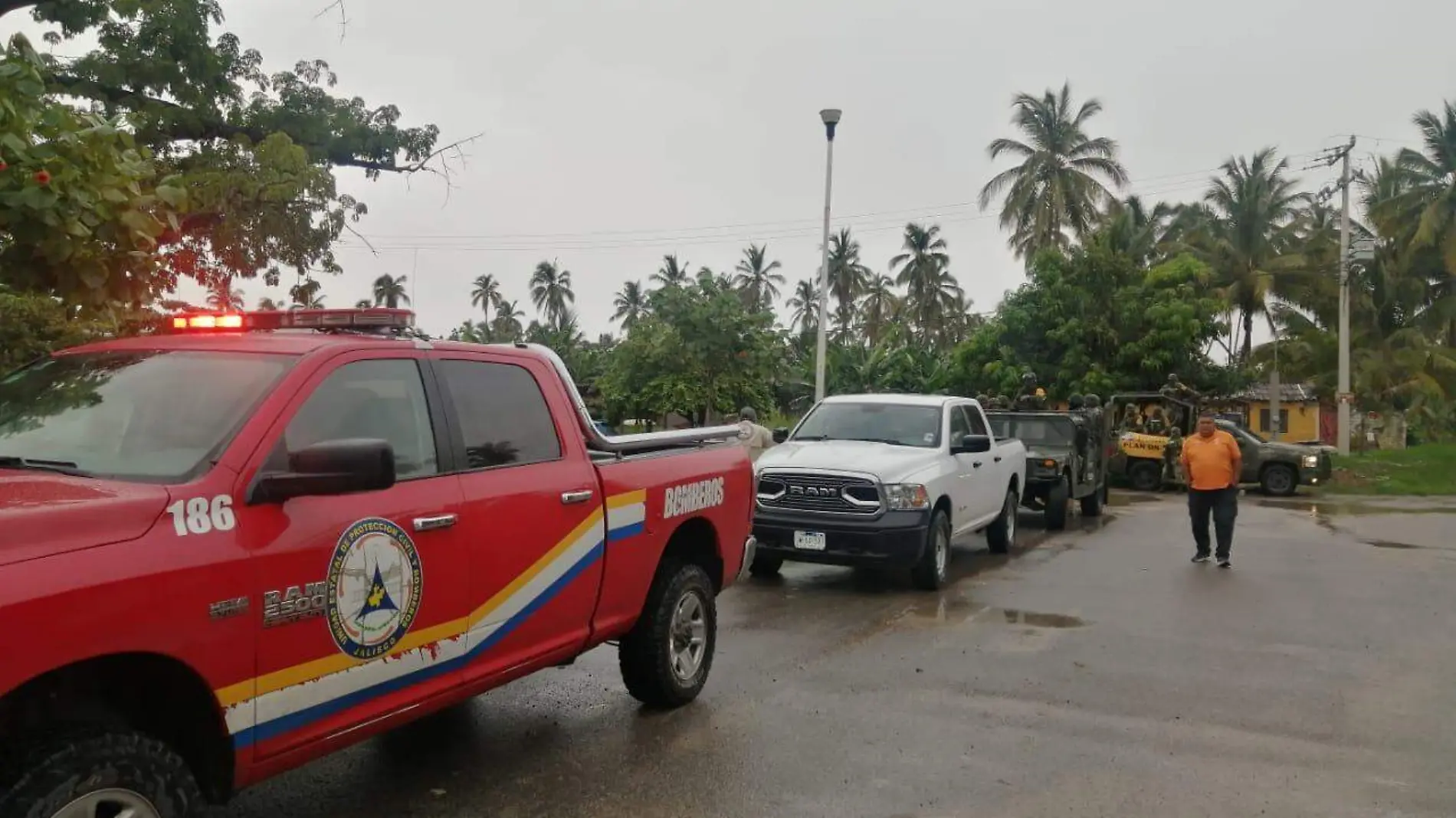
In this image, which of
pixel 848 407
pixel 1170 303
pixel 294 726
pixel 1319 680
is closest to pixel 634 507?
pixel 294 726

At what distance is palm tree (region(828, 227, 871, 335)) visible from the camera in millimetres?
64812

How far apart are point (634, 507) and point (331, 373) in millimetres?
1825

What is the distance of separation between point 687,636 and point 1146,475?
2061cm

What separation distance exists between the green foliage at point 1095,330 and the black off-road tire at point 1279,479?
5.71 metres

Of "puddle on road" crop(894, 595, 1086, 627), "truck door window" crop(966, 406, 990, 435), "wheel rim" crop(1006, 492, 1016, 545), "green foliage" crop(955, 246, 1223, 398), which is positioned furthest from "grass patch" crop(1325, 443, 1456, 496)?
"puddle on road" crop(894, 595, 1086, 627)

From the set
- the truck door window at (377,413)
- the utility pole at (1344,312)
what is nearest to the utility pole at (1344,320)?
the utility pole at (1344,312)

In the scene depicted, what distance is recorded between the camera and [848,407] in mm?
11680

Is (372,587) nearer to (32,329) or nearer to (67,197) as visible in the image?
(67,197)

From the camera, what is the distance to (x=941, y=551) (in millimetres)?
10203

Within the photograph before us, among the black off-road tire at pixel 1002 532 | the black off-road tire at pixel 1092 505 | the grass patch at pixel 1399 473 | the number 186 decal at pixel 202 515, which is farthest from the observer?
the grass patch at pixel 1399 473

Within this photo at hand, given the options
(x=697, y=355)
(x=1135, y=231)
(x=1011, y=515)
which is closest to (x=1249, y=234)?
(x=1135, y=231)

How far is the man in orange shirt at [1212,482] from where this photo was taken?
1205cm

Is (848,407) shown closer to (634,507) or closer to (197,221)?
(634,507)

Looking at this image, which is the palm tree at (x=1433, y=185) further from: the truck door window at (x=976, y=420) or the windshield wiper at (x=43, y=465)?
the windshield wiper at (x=43, y=465)
